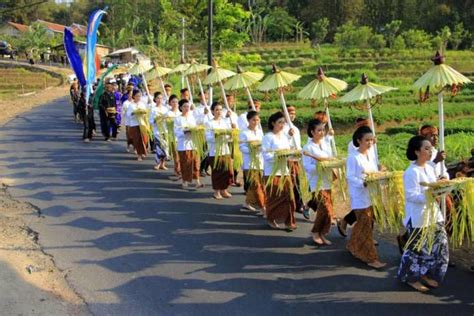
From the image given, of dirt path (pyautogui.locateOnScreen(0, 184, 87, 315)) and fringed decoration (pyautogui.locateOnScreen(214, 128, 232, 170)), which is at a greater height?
fringed decoration (pyautogui.locateOnScreen(214, 128, 232, 170))

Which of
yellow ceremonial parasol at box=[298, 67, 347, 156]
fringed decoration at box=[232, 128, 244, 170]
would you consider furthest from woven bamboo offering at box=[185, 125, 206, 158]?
yellow ceremonial parasol at box=[298, 67, 347, 156]

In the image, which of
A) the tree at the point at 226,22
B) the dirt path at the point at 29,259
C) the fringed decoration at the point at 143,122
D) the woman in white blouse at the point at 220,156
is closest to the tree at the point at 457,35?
the tree at the point at 226,22

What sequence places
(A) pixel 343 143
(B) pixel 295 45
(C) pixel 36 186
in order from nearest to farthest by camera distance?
(C) pixel 36 186 < (A) pixel 343 143 < (B) pixel 295 45

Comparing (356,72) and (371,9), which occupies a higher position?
(371,9)

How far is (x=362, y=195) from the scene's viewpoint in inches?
231

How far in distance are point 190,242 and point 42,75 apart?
38.4 metres

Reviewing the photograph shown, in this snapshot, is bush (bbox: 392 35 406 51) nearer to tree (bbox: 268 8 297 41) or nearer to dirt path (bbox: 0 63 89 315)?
tree (bbox: 268 8 297 41)

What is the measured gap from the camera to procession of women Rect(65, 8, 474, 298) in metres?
5.19

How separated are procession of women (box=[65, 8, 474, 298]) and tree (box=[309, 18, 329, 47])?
40652mm

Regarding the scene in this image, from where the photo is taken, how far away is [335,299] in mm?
5105

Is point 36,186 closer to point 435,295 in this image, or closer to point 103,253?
point 103,253

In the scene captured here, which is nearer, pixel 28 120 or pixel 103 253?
pixel 103 253

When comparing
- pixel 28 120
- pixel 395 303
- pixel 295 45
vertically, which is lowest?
pixel 395 303

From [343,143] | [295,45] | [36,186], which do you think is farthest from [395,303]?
[295,45]
